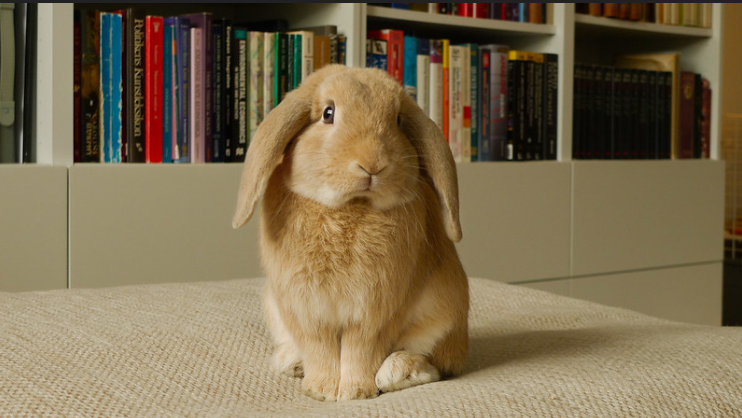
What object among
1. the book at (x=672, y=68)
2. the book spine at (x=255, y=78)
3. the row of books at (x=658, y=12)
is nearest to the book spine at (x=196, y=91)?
the book spine at (x=255, y=78)

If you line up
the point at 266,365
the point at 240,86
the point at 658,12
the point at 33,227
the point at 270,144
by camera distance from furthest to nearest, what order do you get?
the point at 658,12, the point at 240,86, the point at 33,227, the point at 266,365, the point at 270,144

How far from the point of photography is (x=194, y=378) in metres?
0.83

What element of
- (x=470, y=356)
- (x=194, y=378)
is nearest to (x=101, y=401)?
(x=194, y=378)

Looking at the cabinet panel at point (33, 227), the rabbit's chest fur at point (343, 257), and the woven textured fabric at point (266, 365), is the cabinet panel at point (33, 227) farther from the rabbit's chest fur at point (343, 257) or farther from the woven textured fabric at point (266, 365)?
the rabbit's chest fur at point (343, 257)

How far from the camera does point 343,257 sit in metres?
0.72

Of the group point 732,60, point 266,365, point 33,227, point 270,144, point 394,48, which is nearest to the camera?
point 270,144

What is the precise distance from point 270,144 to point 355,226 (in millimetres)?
102

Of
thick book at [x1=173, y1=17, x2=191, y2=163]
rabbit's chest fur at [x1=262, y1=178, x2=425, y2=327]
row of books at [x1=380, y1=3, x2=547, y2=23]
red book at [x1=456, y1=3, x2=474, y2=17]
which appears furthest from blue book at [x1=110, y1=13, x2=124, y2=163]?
rabbit's chest fur at [x1=262, y1=178, x2=425, y2=327]

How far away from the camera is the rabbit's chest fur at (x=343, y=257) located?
2.36 feet

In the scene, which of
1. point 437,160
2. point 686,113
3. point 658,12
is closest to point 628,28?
point 658,12

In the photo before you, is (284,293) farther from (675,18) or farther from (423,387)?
(675,18)

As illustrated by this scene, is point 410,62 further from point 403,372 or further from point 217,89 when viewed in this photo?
point 403,372

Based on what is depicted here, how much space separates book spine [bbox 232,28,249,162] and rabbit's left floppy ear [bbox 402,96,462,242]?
101cm

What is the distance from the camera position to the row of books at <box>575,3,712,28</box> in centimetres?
234
